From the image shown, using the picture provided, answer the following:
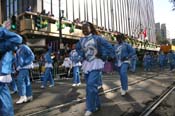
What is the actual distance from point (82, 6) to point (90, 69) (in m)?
33.7

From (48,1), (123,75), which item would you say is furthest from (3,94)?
(48,1)

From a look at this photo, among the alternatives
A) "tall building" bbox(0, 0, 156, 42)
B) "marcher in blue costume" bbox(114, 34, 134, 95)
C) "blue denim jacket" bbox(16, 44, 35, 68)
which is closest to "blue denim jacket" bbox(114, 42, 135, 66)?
"marcher in blue costume" bbox(114, 34, 134, 95)

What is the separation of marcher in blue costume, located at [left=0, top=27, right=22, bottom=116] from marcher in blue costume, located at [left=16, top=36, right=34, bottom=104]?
14.1 feet

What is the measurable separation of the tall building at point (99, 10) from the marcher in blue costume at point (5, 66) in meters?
20.0

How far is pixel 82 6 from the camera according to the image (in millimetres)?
40500

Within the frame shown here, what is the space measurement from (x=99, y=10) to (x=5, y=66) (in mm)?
42275

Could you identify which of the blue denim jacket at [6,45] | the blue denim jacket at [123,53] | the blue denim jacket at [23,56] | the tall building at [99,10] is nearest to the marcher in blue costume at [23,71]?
the blue denim jacket at [23,56]

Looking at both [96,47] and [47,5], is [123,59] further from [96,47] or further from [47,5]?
[47,5]

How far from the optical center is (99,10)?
46781 millimetres

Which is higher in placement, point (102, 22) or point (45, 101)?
point (102, 22)

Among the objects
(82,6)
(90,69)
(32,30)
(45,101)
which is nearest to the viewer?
(90,69)

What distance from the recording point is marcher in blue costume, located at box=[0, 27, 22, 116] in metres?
4.82

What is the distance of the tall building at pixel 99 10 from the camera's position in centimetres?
3456

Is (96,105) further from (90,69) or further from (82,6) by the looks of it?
(82,6)
